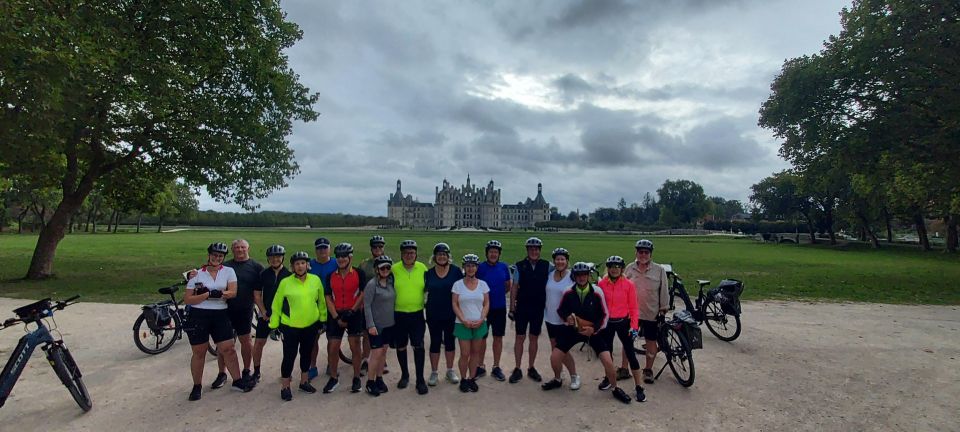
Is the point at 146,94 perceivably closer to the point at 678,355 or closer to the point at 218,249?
the point at 218,249

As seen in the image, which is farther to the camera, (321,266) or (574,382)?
(321,266)

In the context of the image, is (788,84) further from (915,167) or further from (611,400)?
(611,400)

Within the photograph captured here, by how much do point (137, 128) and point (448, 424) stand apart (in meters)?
18.4

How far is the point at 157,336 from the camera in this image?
26.5 feet

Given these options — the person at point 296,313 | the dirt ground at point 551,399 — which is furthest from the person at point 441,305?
the person at point 296,313

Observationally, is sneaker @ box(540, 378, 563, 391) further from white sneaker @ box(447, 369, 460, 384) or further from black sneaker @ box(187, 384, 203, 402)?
black sneaker @ box(187, 384, 203, 402)

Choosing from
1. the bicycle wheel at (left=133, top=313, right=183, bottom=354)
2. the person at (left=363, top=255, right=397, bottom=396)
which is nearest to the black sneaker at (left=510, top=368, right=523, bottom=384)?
the person at (left=363, top=255, right=397, bottom=396)

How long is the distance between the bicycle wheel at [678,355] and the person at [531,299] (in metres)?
1.89

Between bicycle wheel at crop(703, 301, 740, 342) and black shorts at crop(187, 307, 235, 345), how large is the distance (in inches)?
336

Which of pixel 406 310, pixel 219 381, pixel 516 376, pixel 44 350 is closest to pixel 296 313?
pixel 406 310

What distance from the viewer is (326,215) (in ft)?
383

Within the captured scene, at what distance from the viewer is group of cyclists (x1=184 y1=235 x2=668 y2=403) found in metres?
6.10

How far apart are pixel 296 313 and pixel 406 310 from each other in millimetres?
1411

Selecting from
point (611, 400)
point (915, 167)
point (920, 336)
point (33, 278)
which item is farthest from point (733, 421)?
point (915, 167)
